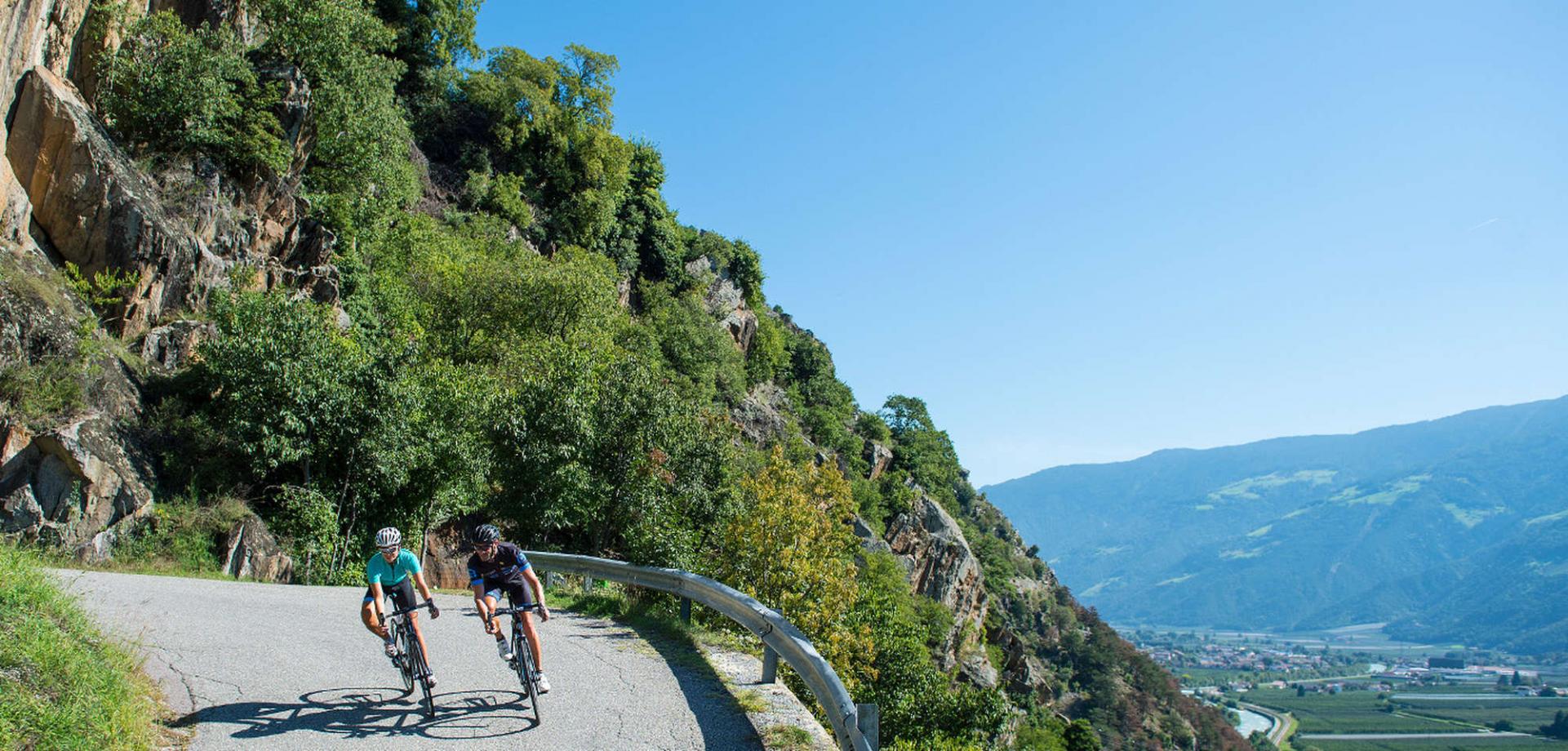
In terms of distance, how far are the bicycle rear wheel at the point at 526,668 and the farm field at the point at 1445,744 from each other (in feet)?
512

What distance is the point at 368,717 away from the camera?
7.79 meters

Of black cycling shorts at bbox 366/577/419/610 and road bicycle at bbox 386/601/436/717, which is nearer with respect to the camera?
road bicycle at bbox 386/601/436/717

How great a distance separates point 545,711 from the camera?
26.8 ft

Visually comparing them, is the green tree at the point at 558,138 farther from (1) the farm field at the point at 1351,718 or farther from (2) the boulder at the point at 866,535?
(1) the farm field at the point at 1351,718

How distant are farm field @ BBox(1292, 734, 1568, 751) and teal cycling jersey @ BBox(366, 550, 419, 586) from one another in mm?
156529

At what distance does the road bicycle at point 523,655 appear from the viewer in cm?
793

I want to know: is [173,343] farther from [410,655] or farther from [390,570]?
[410,655]

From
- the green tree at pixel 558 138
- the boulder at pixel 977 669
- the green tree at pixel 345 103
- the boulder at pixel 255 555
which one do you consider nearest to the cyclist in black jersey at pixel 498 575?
the boulder at pixel 255 555

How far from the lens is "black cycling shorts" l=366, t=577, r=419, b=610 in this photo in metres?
8.21

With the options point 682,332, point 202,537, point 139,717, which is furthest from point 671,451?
point 682,332

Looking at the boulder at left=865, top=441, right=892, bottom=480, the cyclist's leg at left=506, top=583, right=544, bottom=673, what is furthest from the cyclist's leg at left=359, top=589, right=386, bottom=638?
the boulder at left=865, top=441, right=892, bottom=480

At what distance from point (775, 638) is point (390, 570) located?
3650 millimetres

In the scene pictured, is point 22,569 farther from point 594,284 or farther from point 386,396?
point 594,284

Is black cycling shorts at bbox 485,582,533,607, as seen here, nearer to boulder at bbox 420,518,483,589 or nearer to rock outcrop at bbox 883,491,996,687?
boulder at bbox 420,518,483,589
